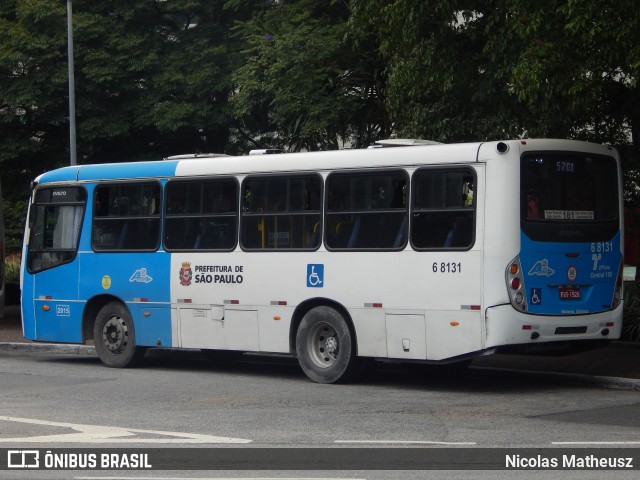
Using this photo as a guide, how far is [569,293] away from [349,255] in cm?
268

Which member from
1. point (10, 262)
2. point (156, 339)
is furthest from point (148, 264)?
point (10, 262)

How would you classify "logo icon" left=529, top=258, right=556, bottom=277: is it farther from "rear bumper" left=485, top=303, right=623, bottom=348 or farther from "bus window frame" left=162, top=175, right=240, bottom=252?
"bus window frame" left=162, top=175, right=240, bottom=252

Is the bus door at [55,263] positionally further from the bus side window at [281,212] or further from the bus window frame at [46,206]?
the bus side window at [281,212]

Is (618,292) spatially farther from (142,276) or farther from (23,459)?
(23,459)

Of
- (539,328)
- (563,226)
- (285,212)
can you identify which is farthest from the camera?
(285,212)

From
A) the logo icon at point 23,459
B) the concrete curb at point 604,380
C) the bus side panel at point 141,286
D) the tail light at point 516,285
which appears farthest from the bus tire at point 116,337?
the logo icon at point 23,459

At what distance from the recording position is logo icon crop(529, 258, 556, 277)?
14414 mm

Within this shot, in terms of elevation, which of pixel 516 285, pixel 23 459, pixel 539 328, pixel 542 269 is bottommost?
pixel 23 459

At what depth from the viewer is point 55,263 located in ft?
62.2

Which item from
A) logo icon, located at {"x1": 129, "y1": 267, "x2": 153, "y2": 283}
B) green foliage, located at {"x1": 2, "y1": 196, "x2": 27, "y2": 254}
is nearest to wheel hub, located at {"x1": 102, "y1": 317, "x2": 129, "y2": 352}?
logo icon, located at {"x1": 129, "y1": 267, "x2": 153, "y2": 283}

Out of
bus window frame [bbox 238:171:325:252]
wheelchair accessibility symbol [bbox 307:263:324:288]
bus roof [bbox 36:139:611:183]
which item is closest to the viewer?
bus roof [bbox 36:139:611:183]

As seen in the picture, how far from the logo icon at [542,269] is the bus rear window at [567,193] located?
0.90 feet

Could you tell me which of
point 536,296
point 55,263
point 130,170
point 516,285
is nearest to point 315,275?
point 516,285

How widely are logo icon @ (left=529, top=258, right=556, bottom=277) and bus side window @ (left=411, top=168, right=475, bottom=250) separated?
0.77 metres
